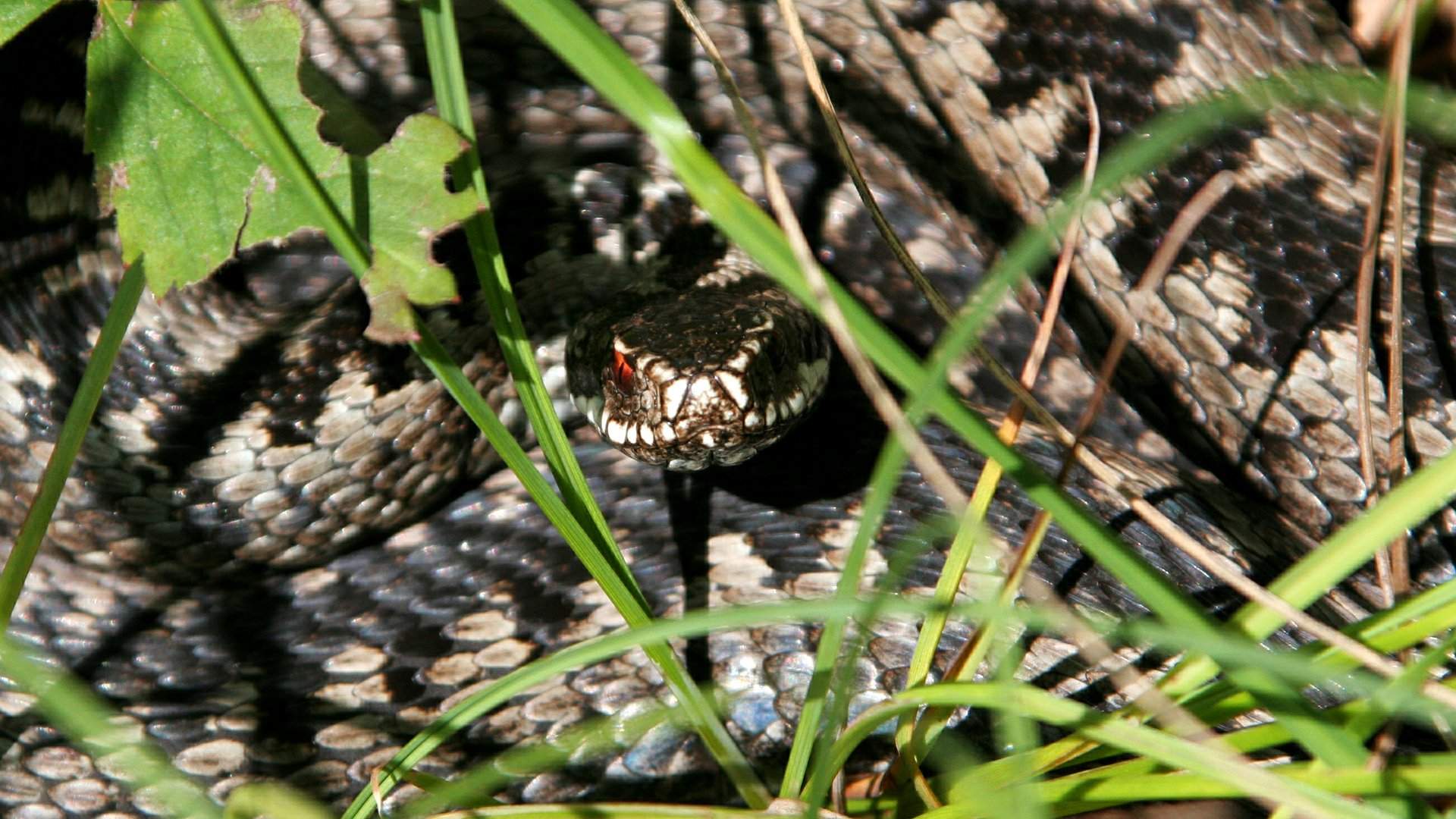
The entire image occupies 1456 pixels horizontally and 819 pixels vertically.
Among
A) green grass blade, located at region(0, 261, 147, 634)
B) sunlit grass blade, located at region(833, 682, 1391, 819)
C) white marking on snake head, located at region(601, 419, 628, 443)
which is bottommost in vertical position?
green grass blade, located at region(0, 261, 147, 634)

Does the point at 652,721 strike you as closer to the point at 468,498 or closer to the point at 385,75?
the point at 468,498

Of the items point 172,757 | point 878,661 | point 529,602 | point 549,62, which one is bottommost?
point 172,757

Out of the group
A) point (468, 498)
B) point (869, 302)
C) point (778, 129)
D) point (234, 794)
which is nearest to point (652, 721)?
point (234, 794)

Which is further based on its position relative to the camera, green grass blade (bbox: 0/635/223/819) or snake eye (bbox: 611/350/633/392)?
snake eye (bbox: 611/350/633/392)

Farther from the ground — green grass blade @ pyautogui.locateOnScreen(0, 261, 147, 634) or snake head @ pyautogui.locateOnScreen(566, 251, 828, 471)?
snake head @ pyautogui.locateOnScreen(566, 251, 828, 471)

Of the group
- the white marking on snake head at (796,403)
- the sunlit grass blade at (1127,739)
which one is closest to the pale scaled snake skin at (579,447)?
the white marking on snake head at (796,403)

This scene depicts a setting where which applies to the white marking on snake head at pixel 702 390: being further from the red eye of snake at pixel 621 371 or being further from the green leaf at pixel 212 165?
the green leaf at pixel 212 165

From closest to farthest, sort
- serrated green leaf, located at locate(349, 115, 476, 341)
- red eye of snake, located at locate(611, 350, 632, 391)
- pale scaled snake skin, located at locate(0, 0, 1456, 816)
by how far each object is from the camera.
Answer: serrated green leaf, located at locate(349, 115, 476, 341), red eye of snake, located at locate(611, 350, 632, 391), pale scaled snake skin, located at locate(0, 0, 1456, 816)

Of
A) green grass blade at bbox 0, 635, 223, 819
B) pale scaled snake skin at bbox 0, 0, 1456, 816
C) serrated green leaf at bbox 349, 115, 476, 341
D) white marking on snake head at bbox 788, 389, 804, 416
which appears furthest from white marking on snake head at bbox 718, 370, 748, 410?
green grass blade at bbox 0, 635, 223, 819

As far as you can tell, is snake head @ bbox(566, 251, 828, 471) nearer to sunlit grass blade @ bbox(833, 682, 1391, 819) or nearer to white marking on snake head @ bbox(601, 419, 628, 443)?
white marking on snake head @ bbox(601, 419, 628, 443)
